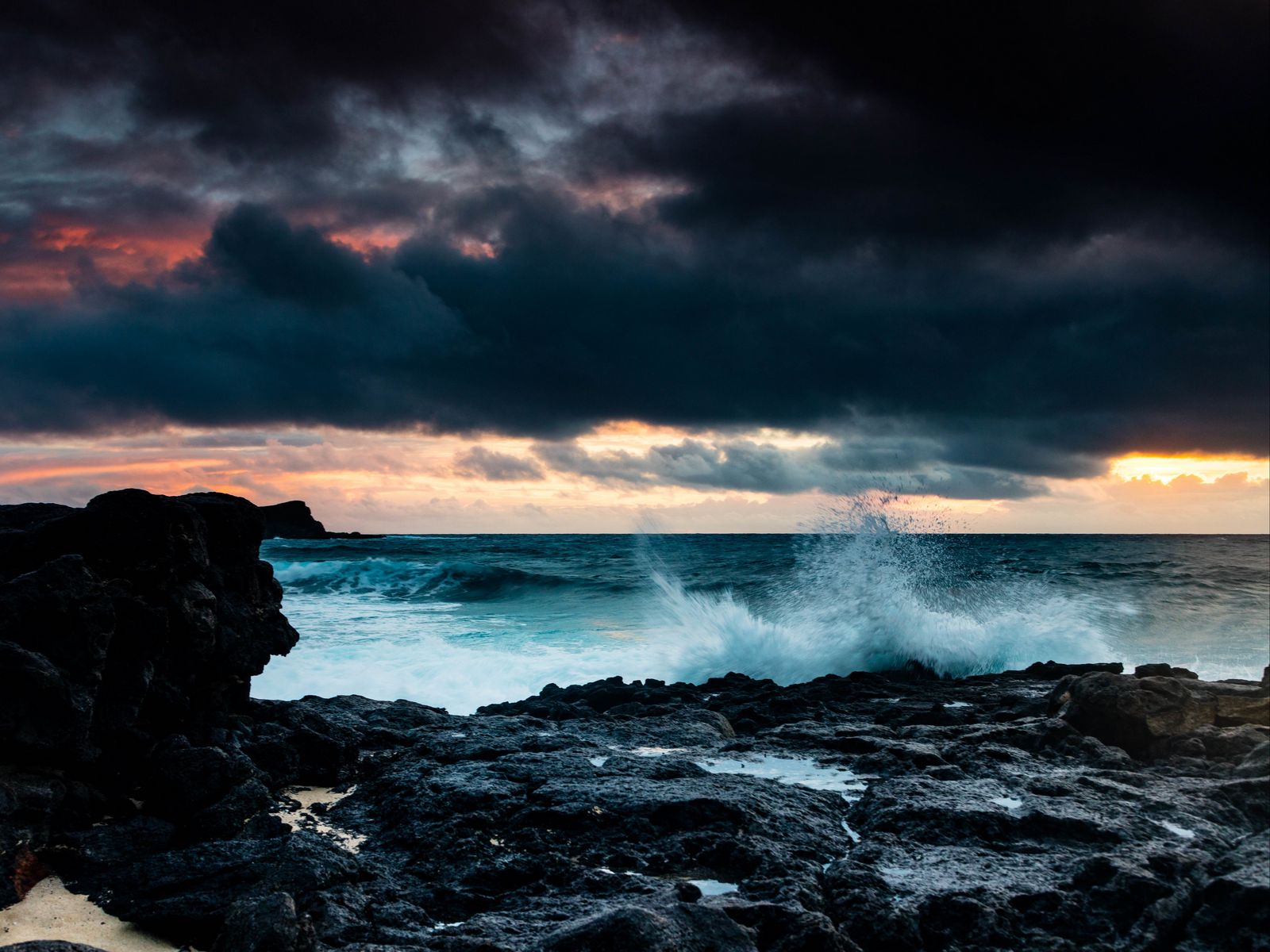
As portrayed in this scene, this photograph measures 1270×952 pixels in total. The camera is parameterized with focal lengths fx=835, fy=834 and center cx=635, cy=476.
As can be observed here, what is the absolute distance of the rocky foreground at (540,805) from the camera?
3.29 m

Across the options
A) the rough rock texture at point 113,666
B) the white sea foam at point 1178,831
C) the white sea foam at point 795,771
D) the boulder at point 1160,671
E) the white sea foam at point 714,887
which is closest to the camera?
the white sea foam at point 714,887

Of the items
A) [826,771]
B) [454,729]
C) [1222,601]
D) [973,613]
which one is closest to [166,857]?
[454,729]

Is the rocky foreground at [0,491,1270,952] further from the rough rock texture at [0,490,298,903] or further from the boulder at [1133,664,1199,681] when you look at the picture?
the boulder at [1133,664,1199,681]

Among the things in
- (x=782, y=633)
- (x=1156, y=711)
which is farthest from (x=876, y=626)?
(x=1156, y=711)

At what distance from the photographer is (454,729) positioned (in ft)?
21.4

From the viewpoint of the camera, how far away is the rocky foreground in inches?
129

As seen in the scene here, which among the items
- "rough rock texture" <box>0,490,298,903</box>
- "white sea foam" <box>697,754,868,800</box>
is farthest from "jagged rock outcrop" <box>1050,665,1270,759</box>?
"rough rock texture" <box>0,490,298,903</box>

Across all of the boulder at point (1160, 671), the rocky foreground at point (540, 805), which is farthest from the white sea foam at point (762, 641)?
the rocky foreground at point (540, 805)

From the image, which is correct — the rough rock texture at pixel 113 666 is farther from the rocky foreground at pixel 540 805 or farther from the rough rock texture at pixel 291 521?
the rough rock texture at pixel 291 521

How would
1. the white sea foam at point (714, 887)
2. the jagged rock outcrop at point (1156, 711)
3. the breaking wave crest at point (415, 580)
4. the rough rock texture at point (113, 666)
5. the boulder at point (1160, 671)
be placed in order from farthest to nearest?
the breaking wave crest at point (415, 580), the boulder at point (1160, 671), the jagged rock outcrop at point (1156, 711), the rough rock texture at point (113, 666), the white sea foam at point (714, 887)

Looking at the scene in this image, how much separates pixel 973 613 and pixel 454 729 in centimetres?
986

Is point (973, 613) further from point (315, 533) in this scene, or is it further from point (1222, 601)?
point (315, 533)

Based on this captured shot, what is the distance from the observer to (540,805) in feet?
14.6

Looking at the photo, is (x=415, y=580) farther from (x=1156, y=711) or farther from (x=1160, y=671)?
(x=1156, y=711)
